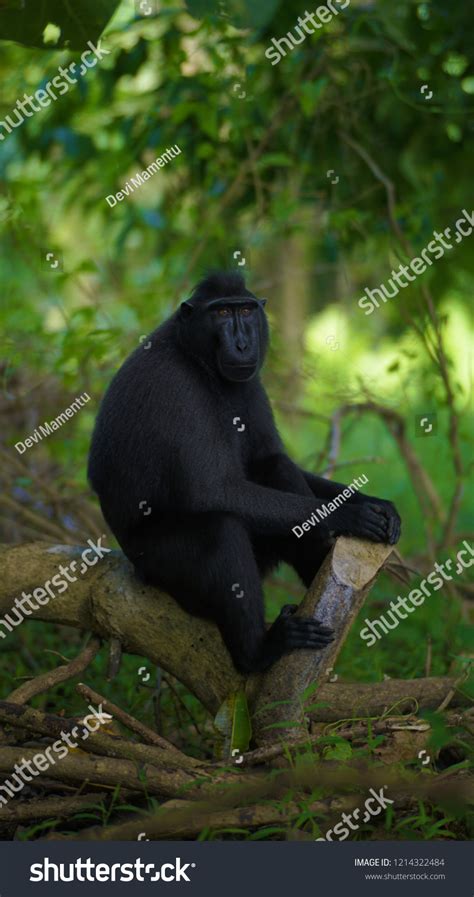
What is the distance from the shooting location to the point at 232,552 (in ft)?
13.9

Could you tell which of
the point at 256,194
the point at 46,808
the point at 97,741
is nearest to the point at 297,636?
the point at 97,741

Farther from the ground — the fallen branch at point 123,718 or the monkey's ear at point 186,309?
the monkey's ear at point 186,309

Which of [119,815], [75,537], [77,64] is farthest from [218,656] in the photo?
[77,64]

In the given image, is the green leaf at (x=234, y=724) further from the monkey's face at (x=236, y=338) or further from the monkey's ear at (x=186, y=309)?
the monkey's ear at (x=186, y=309)

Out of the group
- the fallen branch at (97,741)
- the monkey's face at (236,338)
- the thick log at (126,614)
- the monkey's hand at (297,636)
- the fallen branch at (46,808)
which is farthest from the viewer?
the monkey's face at (236,338)

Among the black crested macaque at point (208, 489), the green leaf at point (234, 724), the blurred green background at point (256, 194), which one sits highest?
the blurred green background at point (256, 194)

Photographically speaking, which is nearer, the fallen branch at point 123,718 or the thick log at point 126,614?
the fallen branch at point 123,718

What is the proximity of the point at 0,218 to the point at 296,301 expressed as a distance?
8241mm

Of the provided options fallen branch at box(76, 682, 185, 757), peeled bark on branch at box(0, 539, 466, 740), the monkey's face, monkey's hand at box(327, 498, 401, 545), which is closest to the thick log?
peeled bark on branch at box(0, 539, 466, 740)

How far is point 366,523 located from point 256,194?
13.4 feet

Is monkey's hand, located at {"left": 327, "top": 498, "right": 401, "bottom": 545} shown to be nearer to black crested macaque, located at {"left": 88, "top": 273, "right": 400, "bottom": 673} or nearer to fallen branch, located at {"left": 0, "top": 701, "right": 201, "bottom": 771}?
black crested macaque, located at {"left": 88, "top": 273, "right": 400, "bottom": 673}

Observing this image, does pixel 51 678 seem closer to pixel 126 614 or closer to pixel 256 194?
pixel 126 614

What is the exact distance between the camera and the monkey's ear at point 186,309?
4.75 meters

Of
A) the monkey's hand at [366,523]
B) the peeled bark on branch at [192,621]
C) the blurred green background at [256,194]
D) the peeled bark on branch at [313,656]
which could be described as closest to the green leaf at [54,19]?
the blurred green background at [256,194]
